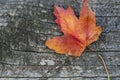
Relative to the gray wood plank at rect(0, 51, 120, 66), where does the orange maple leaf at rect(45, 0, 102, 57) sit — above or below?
above

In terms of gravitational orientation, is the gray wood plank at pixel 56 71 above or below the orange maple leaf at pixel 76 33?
below

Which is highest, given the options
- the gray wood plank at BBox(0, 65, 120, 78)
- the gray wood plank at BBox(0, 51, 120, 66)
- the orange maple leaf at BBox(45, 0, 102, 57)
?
the orange maple leaf at BBox(45, 0, 102, 57)

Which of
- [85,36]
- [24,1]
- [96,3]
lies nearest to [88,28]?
[85,36]

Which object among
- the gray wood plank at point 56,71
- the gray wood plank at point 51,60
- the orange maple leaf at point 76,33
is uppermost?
the orange maple leaf at point 76,33

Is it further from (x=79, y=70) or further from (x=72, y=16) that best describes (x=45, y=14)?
(x=79, y=70)
